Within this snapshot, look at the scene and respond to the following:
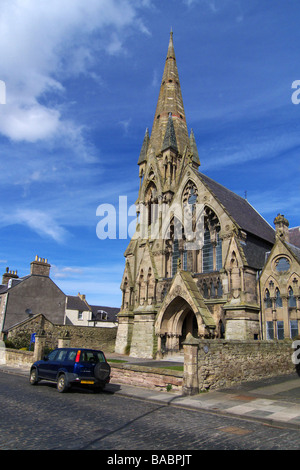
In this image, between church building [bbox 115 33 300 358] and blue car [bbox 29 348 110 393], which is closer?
blue car [bbox 29 348 110 393]

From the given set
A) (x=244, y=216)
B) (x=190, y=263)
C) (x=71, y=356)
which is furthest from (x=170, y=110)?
(x=71, y=356)

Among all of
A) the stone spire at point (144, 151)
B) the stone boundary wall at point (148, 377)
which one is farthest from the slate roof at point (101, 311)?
the stone boundary wall at point (148, 377)

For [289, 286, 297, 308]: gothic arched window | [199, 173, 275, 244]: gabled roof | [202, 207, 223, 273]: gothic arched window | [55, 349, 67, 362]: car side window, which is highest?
[199, 173, 275, 244]: gabled roof

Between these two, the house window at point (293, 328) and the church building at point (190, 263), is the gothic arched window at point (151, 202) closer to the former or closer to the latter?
the church building at point (190, 263)

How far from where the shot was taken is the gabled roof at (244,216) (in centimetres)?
2477

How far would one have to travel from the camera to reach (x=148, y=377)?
14789 millimetres

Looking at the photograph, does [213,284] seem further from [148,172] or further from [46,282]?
[46,282]

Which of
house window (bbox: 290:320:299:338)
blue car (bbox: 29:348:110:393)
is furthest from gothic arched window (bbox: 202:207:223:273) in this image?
blue car (bbox: 29:348:110:393)

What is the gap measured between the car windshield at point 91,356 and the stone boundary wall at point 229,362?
3.46 meters

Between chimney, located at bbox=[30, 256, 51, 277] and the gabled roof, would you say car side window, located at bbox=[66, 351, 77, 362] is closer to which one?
the gabled roof

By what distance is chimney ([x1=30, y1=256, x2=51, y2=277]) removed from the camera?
127ft

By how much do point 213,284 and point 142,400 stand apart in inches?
457

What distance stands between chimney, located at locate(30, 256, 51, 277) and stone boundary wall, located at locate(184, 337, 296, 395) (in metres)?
27.9

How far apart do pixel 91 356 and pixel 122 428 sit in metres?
6.06
